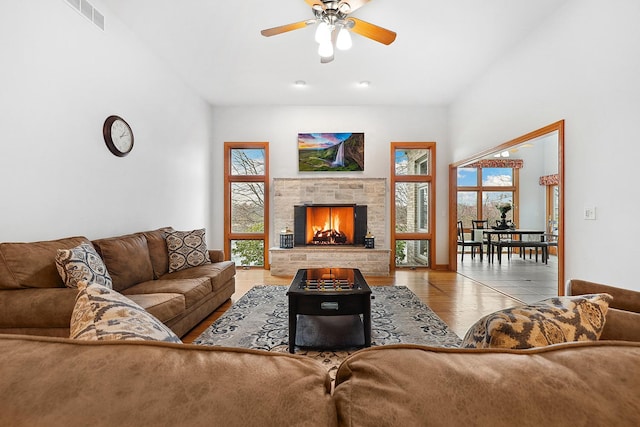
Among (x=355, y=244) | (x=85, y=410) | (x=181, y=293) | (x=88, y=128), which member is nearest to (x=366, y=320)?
(x=181, y=293)

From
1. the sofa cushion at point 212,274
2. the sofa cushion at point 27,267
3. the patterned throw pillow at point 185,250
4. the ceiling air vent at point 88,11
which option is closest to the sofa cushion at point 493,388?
the sofa cushion at point 27,267

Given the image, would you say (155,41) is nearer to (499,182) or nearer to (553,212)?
(499,182)

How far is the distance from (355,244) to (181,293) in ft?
11.7

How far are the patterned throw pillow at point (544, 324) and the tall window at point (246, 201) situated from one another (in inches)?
204

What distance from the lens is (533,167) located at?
27.7 feet

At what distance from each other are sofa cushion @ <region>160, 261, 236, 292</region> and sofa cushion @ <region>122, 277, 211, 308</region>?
14cm

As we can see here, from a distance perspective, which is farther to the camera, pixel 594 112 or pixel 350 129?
pixel 350 129

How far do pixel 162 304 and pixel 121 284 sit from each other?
660 mm

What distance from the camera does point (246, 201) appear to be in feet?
19.5

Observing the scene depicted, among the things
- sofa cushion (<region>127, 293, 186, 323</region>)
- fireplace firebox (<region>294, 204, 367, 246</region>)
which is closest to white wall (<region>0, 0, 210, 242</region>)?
sofa cushion (<region>127, 293, 186, 323</region>)

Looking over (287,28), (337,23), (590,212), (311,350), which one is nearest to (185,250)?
(311,350)

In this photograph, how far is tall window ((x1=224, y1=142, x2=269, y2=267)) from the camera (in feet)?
19.2

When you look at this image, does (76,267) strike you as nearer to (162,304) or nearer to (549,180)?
(162,304)

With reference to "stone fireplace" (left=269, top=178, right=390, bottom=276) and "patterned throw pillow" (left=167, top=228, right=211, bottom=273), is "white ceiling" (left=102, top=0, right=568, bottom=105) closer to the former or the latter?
"stone fireplace" (left=269, top=178, right=390, bottom=276)
